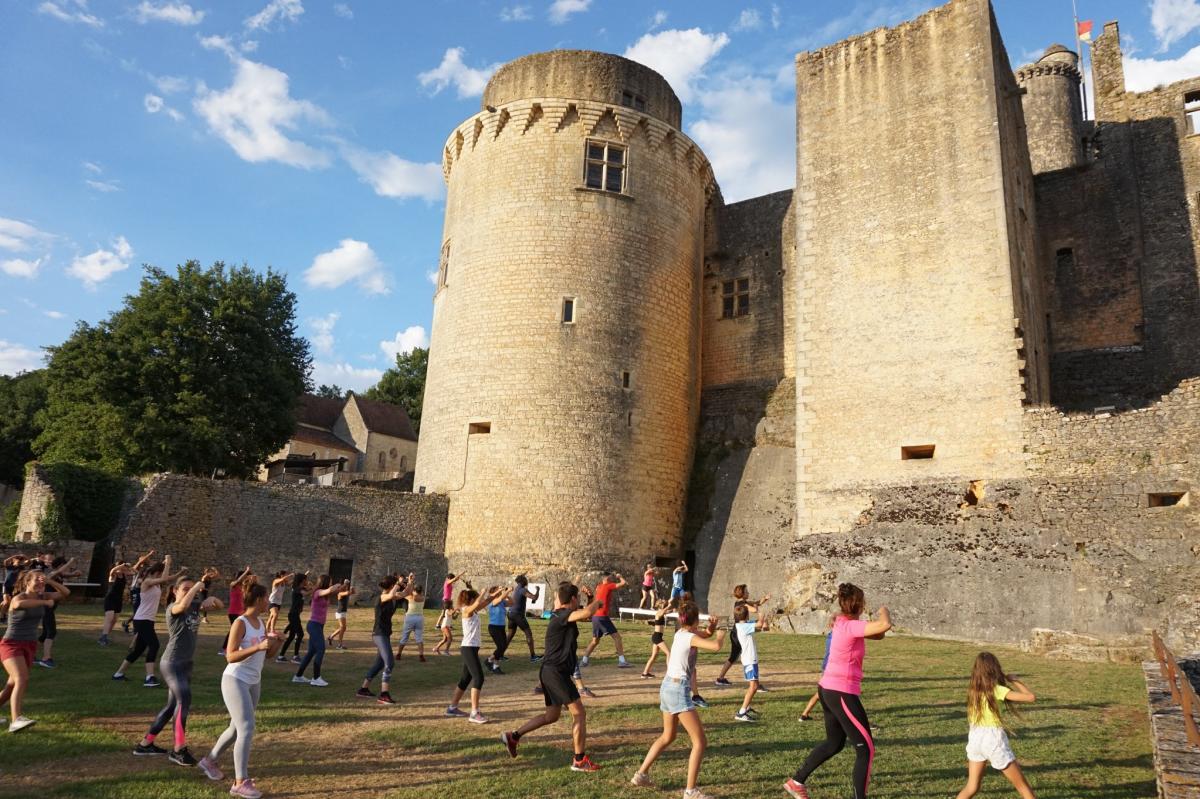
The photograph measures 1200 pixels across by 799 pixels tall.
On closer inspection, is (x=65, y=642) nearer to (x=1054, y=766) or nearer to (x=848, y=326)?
(x=1054, y=766)

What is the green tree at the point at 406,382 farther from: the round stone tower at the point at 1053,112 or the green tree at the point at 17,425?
the round stone tower at the point at 1053,112

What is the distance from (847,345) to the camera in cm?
1923

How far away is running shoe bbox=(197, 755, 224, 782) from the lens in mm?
6066

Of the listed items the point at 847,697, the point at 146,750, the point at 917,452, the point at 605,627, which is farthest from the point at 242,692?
the point at 917,452

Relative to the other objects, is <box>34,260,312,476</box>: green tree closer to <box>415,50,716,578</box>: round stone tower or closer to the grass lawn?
<box>415,50,716,578</box>: round stone tower

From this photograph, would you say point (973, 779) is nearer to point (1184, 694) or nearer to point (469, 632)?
point (1184, 694)

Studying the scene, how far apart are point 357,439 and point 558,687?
139 feet

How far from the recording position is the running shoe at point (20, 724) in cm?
714

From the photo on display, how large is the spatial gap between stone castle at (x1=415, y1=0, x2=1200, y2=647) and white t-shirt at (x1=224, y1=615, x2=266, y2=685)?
13834 millimetres

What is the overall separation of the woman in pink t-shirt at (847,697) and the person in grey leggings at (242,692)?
3818 millimetres

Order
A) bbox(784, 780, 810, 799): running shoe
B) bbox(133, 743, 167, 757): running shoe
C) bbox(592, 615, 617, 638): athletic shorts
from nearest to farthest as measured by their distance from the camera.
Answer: bbox(784, 780, 810, 799): running shoe
bbox(133, 743, 167, 757): running shoe
bbox(592, 615, 617, 638): athletic shorts

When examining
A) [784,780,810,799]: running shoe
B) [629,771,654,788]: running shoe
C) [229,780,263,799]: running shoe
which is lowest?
[229,780,263,799]: running shoe

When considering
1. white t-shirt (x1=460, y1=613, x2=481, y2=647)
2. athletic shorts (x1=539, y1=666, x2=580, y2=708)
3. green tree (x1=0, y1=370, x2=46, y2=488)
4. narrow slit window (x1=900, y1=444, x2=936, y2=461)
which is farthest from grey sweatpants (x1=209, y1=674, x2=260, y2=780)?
green tree (x1=0, y1=370, x2=46, y2=488)

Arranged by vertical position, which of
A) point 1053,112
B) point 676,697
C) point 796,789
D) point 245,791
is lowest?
point 245,791
